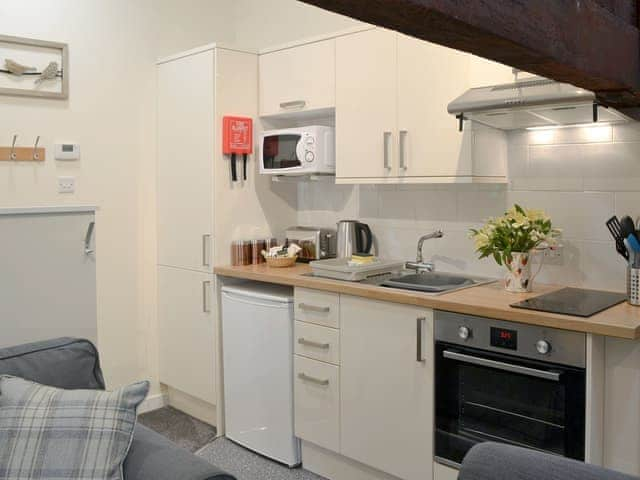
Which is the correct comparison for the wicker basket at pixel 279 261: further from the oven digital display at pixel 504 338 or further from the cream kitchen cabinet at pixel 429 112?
the oven digital display at pixel 504 338

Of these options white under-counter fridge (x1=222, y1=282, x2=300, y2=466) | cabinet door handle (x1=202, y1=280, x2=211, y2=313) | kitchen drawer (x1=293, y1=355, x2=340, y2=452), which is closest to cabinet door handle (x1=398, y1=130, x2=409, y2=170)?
white under-counter fridge (x1=222, y1=282, x2=300, y2=466)

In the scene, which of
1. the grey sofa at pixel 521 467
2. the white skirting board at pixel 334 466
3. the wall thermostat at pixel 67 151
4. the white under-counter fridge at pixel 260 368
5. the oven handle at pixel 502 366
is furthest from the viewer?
the wall thermostat at pixel 67 151

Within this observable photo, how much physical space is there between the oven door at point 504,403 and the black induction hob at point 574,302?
0.20 m

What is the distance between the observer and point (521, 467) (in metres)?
1.29

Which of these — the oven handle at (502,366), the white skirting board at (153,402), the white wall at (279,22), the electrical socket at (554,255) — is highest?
the white wall at (279,22)

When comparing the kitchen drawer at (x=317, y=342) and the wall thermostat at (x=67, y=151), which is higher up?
the wall thermostat at (x=67, y=151)

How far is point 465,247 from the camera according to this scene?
127 inches

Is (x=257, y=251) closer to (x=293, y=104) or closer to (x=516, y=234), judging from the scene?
(x=293, y=104)

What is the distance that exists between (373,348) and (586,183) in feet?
3.79

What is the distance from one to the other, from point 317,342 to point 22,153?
1.86 metres

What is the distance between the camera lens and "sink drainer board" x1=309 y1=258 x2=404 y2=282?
3.04m

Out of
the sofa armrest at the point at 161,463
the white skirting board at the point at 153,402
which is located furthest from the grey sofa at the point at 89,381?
the white skirting board at the point at 153,402

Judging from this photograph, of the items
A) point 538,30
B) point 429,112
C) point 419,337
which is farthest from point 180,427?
point 538,30

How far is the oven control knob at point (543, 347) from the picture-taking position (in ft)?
7.52
